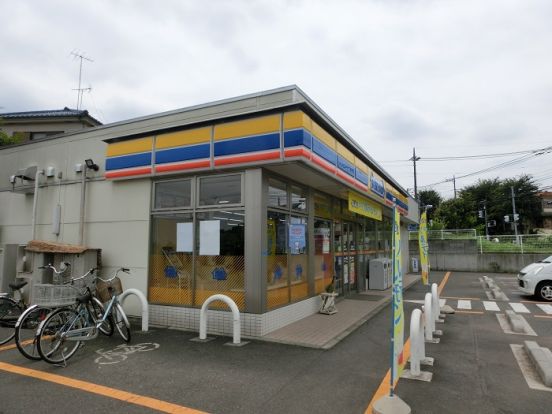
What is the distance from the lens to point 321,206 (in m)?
9.59

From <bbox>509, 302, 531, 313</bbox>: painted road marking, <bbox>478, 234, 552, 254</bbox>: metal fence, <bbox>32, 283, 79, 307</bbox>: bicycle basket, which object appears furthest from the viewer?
<bbox>478, 234, 552, 254</bbox>: metal fence

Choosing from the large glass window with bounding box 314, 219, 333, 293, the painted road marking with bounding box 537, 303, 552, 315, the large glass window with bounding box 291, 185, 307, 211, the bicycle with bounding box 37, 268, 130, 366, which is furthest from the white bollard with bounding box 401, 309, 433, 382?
the painted road marking with bounding box 537, 303, 552, 315

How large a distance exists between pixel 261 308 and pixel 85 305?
2.82 metres

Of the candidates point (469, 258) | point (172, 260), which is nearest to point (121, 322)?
point (172, 260)

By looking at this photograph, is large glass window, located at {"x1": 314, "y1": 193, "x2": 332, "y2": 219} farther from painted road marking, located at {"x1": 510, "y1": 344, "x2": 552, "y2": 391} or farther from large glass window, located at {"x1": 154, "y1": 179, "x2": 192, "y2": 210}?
painted road marking, located at {"x1": 510, "y1": 344, "x2": 552, "y2": 391}

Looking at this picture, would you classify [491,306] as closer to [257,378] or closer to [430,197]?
[257,378]

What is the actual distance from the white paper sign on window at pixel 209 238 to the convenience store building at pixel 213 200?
0.02 meters

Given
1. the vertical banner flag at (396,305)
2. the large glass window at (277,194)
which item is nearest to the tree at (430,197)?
the large glass window at (277,194)

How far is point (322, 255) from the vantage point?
943 cm

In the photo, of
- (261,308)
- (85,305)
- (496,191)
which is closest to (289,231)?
(261,308)

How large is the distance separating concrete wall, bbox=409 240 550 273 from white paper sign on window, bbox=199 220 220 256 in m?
17.7

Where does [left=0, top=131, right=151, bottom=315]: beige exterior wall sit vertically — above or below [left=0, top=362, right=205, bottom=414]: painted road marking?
above

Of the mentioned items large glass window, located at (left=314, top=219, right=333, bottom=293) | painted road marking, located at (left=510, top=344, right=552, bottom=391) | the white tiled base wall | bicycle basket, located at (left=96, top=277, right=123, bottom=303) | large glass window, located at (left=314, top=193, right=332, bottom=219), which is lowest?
painted road marking, located at (left=510, top=344, right=552, bottom=391)

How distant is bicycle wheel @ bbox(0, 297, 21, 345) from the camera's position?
21.6ft
